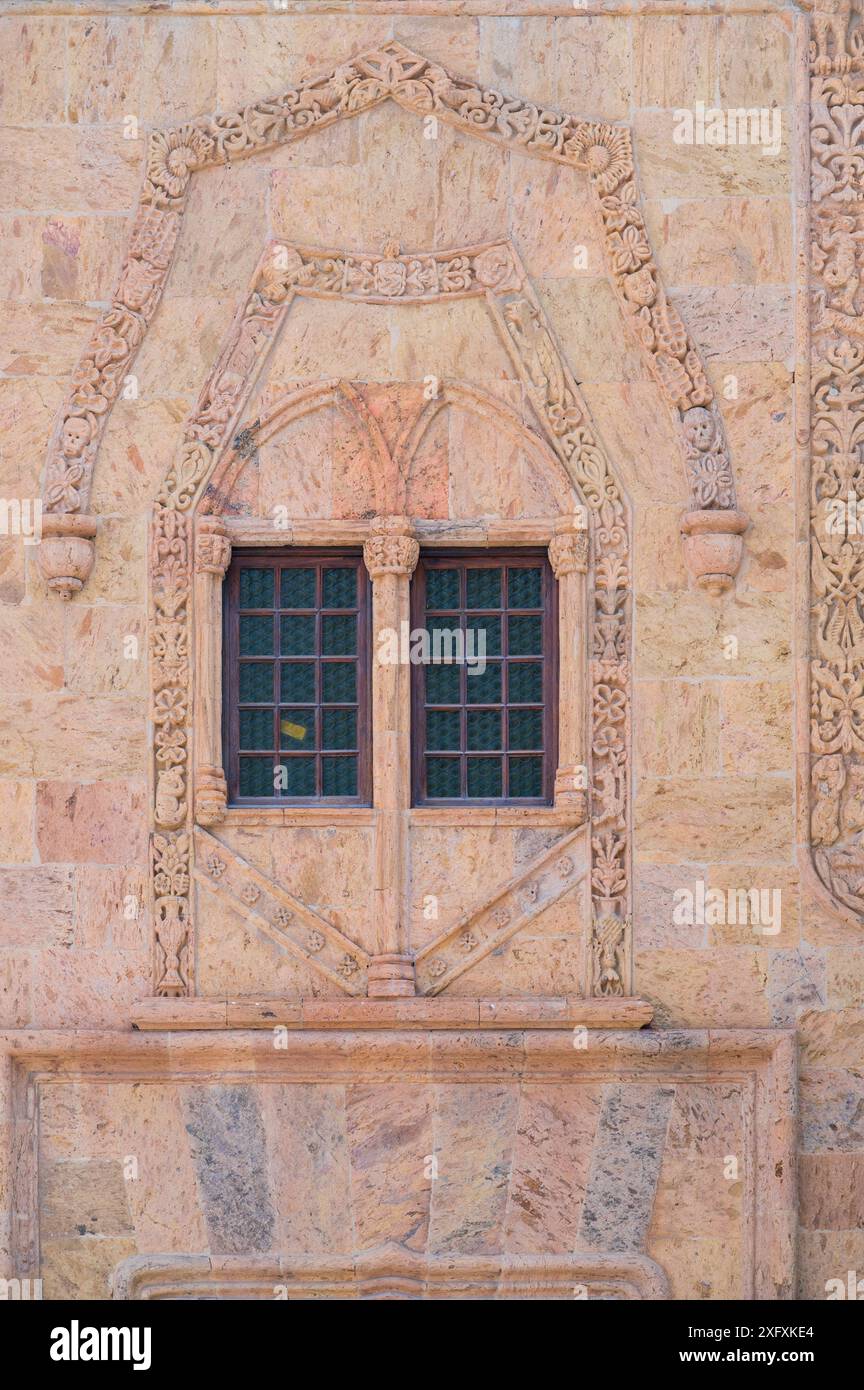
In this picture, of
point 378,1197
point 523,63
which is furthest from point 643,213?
point 378,1197

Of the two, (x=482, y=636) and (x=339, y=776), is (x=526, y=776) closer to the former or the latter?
(x=482, y=636)

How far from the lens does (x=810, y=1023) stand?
37.9ft

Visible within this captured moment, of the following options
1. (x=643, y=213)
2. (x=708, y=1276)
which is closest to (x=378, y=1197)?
(x=708, y=1276)

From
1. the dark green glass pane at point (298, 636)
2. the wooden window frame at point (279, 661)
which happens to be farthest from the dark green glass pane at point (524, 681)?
the dark green glass pane at point (298, 636)

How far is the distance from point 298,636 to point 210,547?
54cm

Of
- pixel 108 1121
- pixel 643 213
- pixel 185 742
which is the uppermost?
pixel 643 213

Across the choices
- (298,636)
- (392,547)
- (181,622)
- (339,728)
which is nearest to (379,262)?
(392,547)

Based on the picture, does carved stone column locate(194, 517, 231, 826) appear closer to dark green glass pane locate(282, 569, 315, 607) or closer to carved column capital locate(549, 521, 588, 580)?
dark green glass pane locate(282, 569, 315, 607)

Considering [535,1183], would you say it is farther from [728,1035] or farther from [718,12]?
[718,12]

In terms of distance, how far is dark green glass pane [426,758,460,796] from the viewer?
464 inches

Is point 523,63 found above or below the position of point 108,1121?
above

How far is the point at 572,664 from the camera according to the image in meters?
11.7
